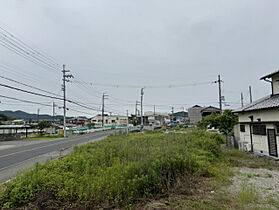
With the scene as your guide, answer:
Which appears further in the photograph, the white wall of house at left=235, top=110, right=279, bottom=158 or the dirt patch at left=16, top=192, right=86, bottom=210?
the white wall of house at left=235, top=110, right=279, bottom=158

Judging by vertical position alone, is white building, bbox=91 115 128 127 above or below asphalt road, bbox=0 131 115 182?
above

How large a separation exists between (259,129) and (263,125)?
47 centimetres

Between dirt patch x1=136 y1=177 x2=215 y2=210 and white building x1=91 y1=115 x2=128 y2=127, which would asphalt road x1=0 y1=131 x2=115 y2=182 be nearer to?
dirt patch x1=136 y1=177 x2=215 y2=210

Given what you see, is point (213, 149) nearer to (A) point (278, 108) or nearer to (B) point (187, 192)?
(A) point (278, 108)

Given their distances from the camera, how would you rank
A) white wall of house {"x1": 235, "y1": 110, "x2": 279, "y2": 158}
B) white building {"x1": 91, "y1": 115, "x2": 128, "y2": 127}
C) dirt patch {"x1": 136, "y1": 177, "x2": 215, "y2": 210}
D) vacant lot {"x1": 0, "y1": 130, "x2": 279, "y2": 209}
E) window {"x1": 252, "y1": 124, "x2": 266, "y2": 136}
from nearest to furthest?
dirt patch {"x1": 136, "y1": 177, "x2": 215, "y2": 210}
vacant lot {"x1": 0, "y1": 130, "x2": 279, "y2": 209}
white wall of house {"x1": 235, "y1": 110, "x2": 279, "y2": 158}
window {"x1": 252, "y1": 124, "x2": 266, "y2": 136}
white building {"x1": 91, "y1": 115, "x2": 128, "y2": 127}

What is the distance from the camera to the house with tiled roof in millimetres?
8453

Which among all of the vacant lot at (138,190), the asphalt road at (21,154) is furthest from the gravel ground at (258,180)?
the asphalt road at (21,154)

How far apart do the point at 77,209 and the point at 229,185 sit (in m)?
4.22

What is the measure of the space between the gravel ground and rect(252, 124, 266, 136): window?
3.03m

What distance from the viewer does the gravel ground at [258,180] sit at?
4708 millimetres

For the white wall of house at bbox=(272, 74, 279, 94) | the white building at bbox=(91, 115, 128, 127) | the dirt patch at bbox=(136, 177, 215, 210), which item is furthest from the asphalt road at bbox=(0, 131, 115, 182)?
the white building at bbox=(91, 115, 128, 127)

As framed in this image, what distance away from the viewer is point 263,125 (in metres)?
9.29

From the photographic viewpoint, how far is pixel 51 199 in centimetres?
384

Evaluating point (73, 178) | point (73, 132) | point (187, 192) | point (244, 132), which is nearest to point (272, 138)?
point (244, 132)
